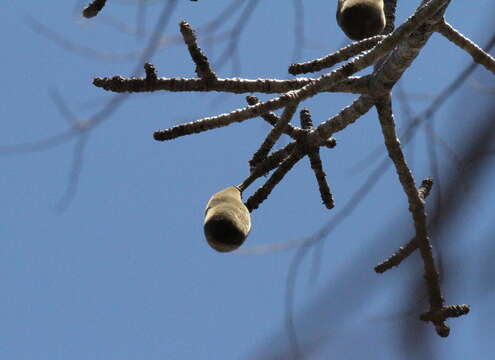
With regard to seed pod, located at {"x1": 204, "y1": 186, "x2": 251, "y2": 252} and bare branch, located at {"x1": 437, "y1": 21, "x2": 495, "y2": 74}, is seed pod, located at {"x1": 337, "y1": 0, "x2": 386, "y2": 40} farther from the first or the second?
seed pod, located at {"x1": 204, "y1": 186, "x2": 251, "y2": 252}

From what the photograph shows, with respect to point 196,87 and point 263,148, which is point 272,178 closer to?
point 263,148

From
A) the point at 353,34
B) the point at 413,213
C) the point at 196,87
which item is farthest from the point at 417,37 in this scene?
the point at 196,87

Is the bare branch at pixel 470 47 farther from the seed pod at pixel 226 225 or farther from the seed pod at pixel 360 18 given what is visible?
the seed pod at pixel 226 225

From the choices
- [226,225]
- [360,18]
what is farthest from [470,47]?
[226,225]

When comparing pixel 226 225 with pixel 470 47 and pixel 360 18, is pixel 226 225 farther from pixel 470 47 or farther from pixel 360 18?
pixel 470 47

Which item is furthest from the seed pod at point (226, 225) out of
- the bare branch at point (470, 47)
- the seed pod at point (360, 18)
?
the bare branch at point (470, 47)

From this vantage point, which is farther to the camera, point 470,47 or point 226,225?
point 470,47
